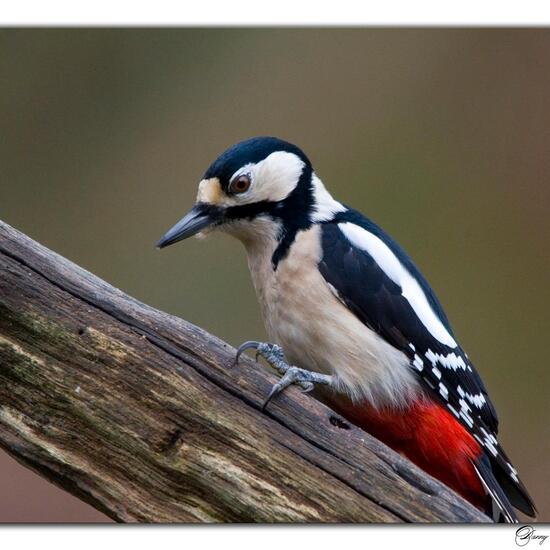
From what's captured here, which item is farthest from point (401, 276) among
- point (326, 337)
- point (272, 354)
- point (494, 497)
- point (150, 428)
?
point (150, 428)

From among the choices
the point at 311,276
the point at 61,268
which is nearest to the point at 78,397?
the point at 61,268

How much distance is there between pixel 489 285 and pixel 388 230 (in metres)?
0.53

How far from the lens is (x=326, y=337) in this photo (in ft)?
8.27

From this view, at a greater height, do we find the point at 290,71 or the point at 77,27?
the point at 290,71

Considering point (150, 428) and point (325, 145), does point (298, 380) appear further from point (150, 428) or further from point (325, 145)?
point (325, 145)

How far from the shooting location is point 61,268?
231 centimetres

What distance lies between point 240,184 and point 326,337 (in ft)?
1.77

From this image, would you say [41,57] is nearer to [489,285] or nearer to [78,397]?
[78,397]

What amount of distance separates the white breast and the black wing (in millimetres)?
31

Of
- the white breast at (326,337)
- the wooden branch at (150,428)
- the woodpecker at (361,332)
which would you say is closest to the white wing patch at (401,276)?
A: the woodpecker at (361,332)

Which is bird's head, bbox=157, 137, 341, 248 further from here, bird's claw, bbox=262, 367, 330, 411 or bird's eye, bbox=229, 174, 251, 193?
bird's claw, bbox=262, 367, 330, 411

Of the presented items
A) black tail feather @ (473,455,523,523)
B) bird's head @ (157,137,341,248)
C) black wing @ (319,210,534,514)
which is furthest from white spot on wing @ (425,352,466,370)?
bird's head @ (157,137,341,248)
